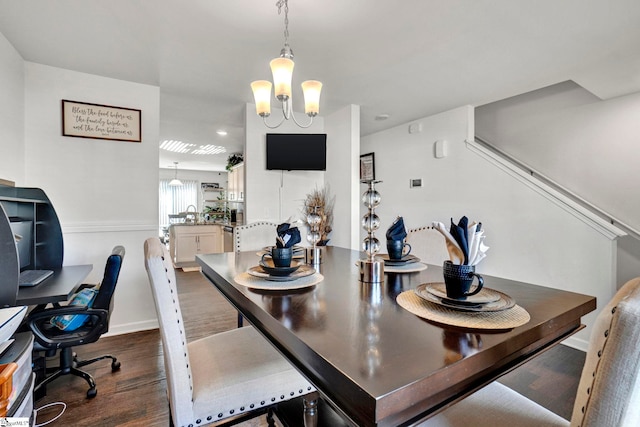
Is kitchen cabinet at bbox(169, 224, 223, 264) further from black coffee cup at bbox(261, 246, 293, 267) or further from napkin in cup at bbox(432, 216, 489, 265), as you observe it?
napkin in cup at bbox(432, 216, 489, 265)

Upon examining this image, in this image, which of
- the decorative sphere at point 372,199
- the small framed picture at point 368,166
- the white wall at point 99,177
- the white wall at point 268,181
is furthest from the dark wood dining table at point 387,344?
the small framed picture at point 368,166

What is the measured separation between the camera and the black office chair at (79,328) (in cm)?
166

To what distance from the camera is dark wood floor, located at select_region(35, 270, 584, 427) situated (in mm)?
1597

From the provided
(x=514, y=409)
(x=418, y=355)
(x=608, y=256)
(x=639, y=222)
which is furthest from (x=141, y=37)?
(x=639, y=222)

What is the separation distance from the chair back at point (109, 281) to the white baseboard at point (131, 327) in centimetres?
109

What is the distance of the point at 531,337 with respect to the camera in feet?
2.32

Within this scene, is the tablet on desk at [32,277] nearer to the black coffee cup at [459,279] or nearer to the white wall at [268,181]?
the white wall at [268,181]

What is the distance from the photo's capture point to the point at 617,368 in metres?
0.49

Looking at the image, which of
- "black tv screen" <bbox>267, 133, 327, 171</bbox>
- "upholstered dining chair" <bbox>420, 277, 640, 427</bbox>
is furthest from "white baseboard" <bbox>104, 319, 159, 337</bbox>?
"upholstered dining chair" <bbox>420, 277, 640, 427</bbox>

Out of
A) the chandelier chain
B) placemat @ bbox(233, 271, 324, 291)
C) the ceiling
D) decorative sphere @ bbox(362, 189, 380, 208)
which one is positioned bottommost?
placemat @ bbox(233, 271, 324, 291)

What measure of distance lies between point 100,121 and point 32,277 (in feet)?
4.92

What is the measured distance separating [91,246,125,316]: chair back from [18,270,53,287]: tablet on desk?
0.32 meters

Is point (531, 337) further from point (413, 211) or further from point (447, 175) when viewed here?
point (413, 211)

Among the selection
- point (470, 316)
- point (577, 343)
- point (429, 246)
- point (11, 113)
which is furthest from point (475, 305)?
point (11, 113)
